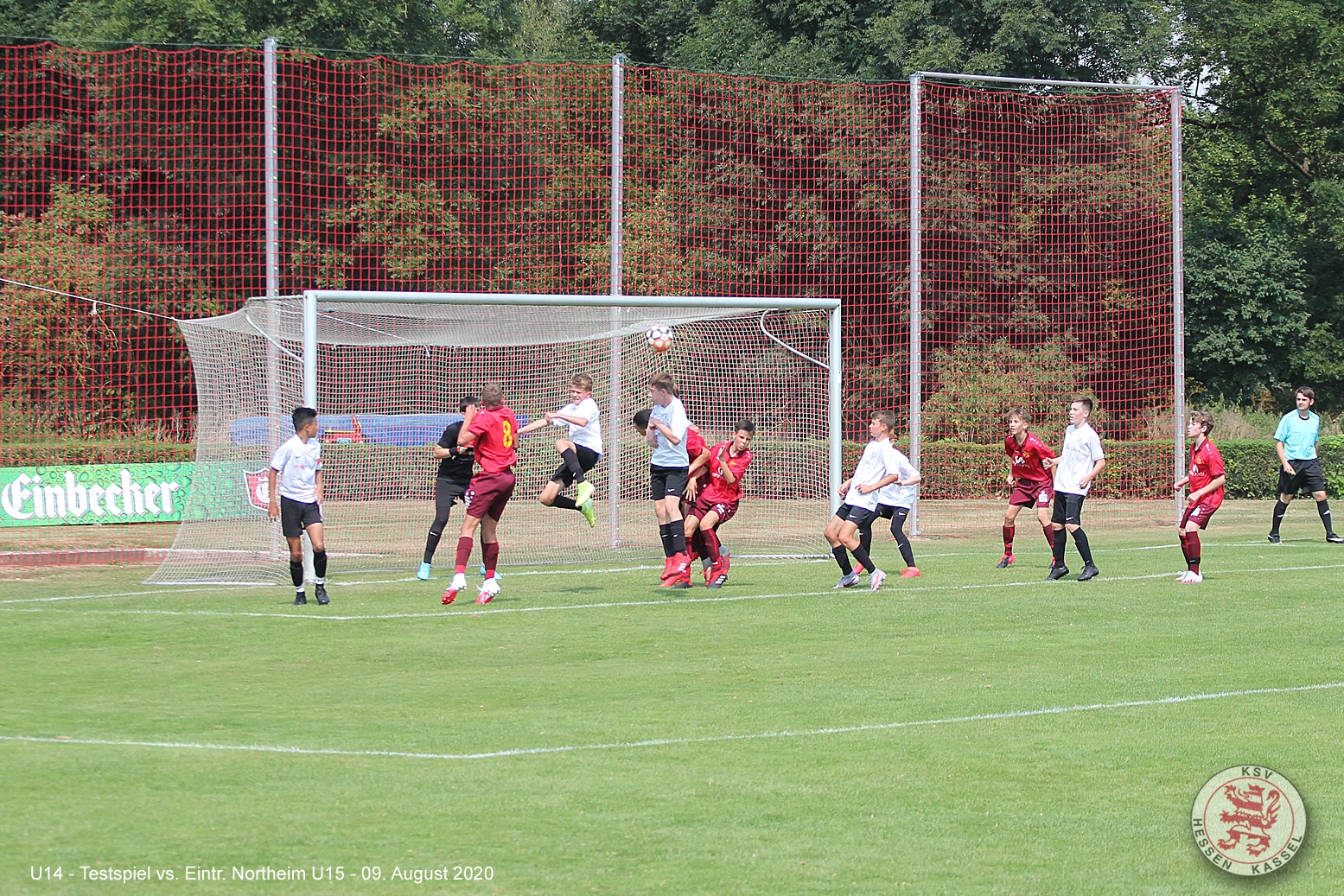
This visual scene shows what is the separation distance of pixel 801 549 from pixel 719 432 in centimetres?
209

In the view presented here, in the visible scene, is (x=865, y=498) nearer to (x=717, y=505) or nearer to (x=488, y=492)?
(x=717, y=505)

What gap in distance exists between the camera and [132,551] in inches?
747

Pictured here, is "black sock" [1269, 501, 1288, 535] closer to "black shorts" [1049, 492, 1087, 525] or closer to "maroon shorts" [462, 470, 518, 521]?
"black shorts" [1049, 492, 1087, 525]

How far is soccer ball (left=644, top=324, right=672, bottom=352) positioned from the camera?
56.4ft

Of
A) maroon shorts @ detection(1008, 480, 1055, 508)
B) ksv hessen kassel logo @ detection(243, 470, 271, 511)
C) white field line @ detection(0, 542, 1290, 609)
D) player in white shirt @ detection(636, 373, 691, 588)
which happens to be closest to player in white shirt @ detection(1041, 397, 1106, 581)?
maroon shorts @ detection(1008, 480, 1055, 508)

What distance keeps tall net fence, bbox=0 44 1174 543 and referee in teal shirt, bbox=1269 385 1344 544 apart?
7735 mm

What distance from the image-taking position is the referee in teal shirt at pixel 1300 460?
19781 millimetres

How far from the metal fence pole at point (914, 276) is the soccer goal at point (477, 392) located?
2.04m

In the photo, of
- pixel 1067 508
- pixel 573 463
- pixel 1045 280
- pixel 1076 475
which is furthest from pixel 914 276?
pixel 1045 280

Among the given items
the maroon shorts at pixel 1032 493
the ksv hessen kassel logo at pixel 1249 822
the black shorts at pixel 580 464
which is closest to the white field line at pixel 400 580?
the black shorts at pixel 580 464

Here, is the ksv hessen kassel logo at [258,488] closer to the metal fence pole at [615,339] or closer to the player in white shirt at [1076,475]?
the metal fence pole at [615,339]

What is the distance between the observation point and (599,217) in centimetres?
3041

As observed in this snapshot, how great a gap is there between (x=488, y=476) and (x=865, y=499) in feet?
12.0

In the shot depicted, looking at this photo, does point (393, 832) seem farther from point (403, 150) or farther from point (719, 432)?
point (403, 150)
